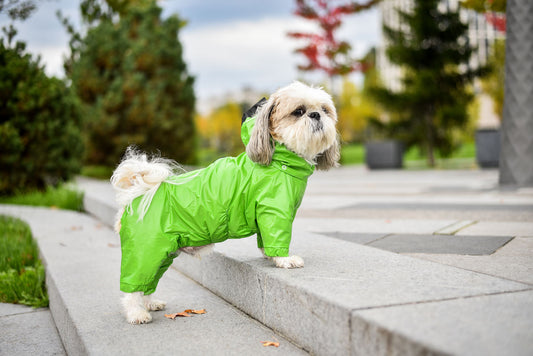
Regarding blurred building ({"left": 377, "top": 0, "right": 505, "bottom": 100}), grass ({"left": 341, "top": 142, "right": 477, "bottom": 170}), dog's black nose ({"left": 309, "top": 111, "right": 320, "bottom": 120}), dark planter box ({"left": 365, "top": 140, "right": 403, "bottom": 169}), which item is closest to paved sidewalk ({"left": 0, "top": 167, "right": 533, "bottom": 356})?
dog's black nose ({"left": 309, "top": 111, "right": 320, "bottom": 120})

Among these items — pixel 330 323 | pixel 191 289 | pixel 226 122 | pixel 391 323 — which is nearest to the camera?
pixel 391 323

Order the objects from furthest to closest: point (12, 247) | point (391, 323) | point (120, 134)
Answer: point (120, 134)
point (12, 247)
point (391, 323)

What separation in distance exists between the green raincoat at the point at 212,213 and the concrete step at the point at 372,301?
1.00 feet

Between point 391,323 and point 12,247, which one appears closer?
point 391,323

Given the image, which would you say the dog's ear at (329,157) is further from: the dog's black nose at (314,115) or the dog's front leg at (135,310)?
the dog's front leg at (135,310)

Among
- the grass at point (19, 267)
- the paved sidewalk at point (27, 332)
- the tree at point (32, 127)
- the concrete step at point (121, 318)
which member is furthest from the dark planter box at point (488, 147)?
the paved sidewalk at point (27, 332)

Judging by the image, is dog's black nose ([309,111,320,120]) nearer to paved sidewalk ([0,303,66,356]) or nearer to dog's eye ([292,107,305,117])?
dog's eye ([292,107,305,117])

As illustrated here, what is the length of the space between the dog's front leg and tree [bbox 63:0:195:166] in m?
11.3

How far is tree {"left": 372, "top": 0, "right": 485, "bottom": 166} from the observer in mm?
16141

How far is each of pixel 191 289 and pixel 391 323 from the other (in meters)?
2.34

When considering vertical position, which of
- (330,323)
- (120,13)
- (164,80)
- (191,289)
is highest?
(120,13)

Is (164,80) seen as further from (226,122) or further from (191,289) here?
(226,122)

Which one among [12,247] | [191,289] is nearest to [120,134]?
[12,247]

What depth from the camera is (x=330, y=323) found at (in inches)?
98.4
